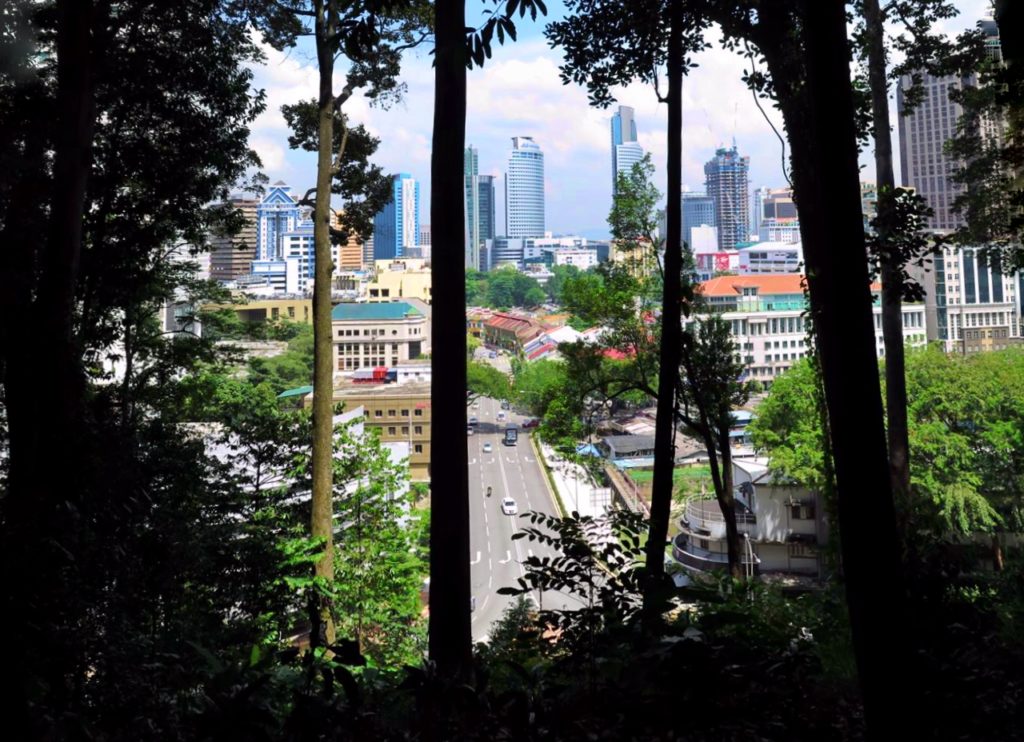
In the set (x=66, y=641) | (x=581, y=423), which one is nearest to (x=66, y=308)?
(x=66, y=641)

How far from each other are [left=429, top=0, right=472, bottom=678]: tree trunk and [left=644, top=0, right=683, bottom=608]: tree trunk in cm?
92

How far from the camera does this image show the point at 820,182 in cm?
170

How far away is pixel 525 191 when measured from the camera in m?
51.2

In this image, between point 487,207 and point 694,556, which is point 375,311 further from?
point 487,207

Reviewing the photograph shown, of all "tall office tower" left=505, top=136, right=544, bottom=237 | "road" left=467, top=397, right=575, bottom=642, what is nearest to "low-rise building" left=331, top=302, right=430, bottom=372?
"road" left=467, top=397, right=575, bottom=642

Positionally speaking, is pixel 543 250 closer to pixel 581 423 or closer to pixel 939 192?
pixel 939 192

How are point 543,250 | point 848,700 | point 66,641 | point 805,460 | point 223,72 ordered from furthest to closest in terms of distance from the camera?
point 543,250, point 805,460, point 223,72, point 848,700, point 66,641

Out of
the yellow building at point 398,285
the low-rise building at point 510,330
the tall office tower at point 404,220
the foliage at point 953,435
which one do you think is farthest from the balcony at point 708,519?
the tall office tower at point 404,220

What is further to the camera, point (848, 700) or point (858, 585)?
point (848, 700)

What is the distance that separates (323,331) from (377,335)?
31.6 ft

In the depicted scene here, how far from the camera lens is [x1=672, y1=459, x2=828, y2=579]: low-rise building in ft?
27.9

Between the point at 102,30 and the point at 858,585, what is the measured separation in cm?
427

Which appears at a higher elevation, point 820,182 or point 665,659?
point 820,182

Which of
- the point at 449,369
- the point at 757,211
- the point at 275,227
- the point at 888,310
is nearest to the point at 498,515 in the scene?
the point at 888,310
